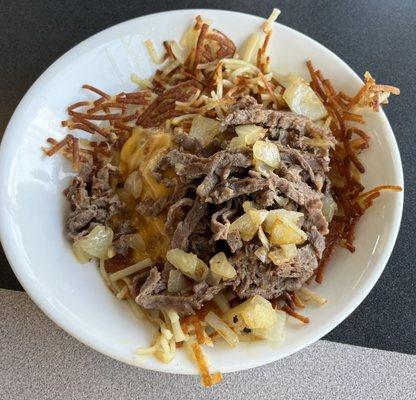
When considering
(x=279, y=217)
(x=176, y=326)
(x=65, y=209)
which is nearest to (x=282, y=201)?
(x=279, y=217)

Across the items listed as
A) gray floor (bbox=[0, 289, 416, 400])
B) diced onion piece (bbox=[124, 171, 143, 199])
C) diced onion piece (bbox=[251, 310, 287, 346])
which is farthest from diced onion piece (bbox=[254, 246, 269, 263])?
gray floor (bbox=[0, 289, 416, 400])

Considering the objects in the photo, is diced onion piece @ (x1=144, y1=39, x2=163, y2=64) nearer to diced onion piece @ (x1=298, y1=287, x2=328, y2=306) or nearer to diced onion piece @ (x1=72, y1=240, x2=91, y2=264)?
diced onion piece @ (x1=72, y1=240, x2=91, y2=264)

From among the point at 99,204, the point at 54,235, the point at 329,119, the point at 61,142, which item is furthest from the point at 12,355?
the point at 329,119

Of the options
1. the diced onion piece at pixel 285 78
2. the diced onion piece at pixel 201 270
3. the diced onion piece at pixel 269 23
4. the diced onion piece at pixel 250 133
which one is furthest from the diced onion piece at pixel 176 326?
the diced onion piece at pixel 269 23

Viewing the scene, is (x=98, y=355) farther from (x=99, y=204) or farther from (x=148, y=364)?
(x=99, y=204)

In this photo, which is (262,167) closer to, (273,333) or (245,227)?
(245,227)
